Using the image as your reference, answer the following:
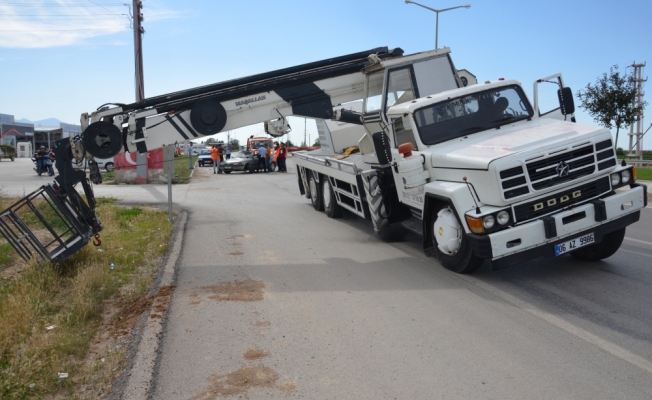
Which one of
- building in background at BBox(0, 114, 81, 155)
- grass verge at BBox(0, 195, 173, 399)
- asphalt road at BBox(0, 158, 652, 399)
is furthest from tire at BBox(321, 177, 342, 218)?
building in background at BBox(0, 114, 81, 155)

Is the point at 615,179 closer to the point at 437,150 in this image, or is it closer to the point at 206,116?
the point at 437,150

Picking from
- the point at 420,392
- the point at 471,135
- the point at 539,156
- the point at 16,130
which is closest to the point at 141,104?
the point at 471,135

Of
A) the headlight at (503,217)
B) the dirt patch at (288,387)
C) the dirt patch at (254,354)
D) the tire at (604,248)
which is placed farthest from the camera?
the tire at (604,248)

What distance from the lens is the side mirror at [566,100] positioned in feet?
28.9

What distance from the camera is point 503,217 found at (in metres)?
6.95

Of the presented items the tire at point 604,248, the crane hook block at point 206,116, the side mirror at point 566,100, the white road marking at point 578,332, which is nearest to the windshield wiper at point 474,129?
the side mirror at point 566,100

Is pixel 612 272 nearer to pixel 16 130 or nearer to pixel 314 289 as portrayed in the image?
pixel 314 289

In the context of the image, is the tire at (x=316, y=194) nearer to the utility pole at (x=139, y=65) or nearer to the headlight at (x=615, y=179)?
the headlight at (x=615, y=179)

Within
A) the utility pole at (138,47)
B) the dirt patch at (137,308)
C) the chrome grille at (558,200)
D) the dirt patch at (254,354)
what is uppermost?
the utility pole at (138,47)

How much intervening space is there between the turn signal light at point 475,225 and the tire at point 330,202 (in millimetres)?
6476

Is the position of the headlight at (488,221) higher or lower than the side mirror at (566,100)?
lower

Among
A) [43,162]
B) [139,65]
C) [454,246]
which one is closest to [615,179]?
[454,246]

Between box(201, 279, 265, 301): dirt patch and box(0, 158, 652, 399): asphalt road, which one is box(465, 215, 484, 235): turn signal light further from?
box(201, 279, 265, 301): dirt patch

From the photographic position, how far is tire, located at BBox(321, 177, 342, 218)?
13.5m
